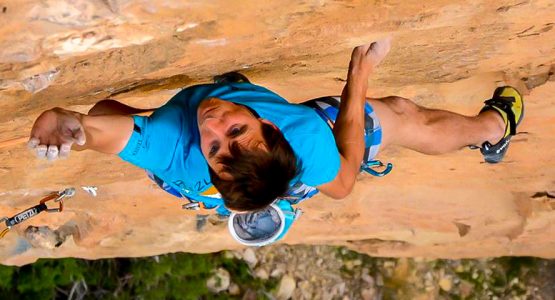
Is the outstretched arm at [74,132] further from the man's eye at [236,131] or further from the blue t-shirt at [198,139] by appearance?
the man's eye at [236,131]

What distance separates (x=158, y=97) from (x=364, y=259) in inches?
95.6

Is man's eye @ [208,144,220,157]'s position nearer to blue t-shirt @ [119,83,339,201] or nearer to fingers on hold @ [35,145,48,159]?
blue t-shirt @ [119,83,339,201]

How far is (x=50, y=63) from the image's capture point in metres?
1.76

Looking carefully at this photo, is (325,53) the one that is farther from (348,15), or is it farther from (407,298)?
(407,298)

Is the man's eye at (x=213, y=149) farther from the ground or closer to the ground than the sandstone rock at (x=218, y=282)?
farther from the ground

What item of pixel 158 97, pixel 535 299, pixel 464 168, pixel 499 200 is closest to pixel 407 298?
pixel 535 299

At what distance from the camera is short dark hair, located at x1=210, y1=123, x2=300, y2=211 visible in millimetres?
1742

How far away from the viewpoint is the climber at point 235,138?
1.74 m

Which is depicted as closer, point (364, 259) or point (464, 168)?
point (464, 168)

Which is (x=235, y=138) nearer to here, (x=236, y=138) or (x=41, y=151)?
(x=236, y=138)

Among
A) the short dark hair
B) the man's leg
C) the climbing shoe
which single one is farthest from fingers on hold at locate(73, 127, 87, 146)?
the climbing shoe

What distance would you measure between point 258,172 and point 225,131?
121 mm

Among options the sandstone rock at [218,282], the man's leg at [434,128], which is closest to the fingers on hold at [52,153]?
the man's leg at [434,128]

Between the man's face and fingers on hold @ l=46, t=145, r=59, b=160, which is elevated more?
the man's face
